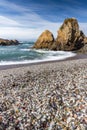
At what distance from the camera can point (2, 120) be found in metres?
8.62

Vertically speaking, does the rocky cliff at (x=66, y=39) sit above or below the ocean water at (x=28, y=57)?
above

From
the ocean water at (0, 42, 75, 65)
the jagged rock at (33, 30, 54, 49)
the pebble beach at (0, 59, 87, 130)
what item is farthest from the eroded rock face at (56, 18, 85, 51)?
the pebble beach at (0, 59, 87, 130)

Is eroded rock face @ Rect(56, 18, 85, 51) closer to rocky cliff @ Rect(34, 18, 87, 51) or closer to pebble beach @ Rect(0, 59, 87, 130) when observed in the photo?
rocky cliff @ Rect(34, 18, 87, 51)

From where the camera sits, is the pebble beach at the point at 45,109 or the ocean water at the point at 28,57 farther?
the ocean water at the point at 28,57

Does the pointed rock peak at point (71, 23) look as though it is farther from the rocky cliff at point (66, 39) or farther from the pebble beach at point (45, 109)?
the pebble beach at point (45, 109)

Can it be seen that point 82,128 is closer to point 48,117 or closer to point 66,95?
point 48,117

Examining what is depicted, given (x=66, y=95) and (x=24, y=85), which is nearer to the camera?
(x=66, y=95)

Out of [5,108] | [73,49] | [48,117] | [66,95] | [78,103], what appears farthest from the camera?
[73,49]

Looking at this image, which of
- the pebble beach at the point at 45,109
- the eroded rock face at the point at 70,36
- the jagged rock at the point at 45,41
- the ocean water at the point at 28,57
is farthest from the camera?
the jagged rock at the point at 45,41

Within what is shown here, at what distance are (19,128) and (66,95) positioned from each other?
12.7ft

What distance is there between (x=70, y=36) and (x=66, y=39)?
2.75m

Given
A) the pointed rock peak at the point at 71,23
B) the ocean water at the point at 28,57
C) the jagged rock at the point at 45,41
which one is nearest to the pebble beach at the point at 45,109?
the ocean water at the point at 28,57

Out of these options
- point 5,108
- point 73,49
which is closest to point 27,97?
point 5,108

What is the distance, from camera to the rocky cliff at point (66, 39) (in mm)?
74938
